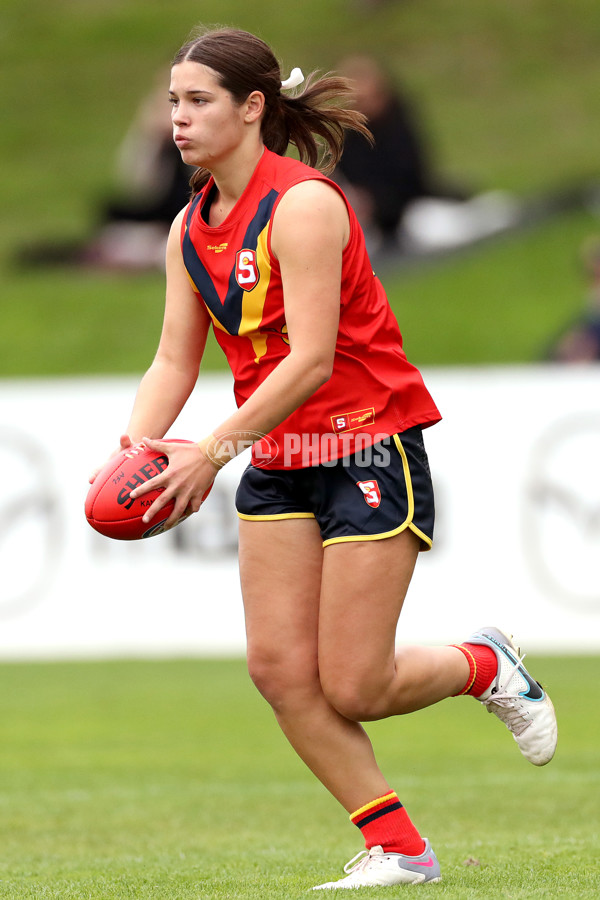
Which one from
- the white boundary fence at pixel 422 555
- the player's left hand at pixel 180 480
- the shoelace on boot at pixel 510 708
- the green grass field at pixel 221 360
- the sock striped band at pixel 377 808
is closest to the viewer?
the player's left hand at pixel 180 480

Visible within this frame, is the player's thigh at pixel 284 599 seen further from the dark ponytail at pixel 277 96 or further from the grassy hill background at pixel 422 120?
the grassy hill background at pixel 422 120

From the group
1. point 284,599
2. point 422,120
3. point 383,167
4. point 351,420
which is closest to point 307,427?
point 351,420

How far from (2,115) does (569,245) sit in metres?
8.96

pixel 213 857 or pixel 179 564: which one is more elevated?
pixel 179 564

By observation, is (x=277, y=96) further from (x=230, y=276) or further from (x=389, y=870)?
(x=389, y=870)

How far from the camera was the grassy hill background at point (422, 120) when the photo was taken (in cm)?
1645

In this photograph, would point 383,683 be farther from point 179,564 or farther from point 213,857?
point 179,564

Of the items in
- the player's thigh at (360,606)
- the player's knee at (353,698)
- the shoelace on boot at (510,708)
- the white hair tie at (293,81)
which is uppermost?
the white hair tie at (293,81)

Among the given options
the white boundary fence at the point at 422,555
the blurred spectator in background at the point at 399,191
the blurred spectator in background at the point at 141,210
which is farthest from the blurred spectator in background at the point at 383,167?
the white boundary fence at the point at 422,555

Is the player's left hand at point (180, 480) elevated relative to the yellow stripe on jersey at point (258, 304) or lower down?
lower down

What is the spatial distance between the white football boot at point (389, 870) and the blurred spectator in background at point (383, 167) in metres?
12.0

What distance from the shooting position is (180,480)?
3.48 meters

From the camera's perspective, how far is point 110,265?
17312 mm

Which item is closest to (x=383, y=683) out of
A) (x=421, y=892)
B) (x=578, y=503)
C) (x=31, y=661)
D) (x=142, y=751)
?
(x=421, y=892)
